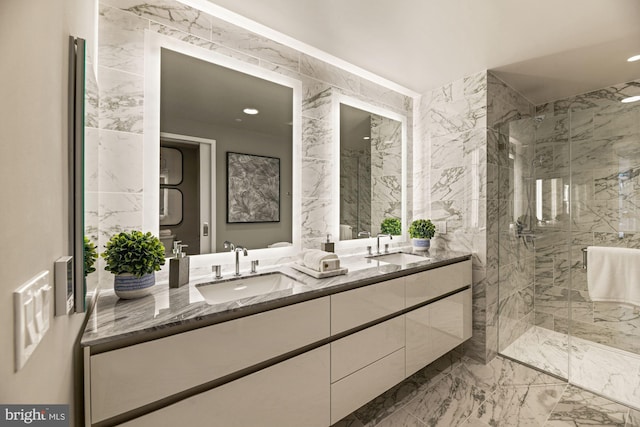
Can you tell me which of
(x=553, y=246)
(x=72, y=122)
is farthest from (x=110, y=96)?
(x=553, y=246)

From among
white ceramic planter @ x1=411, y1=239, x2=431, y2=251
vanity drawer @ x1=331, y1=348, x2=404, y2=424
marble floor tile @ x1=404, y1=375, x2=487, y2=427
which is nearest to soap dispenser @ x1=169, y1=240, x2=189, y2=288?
vanity drawer @ x1=331, y1=348, x2=404, y2=424

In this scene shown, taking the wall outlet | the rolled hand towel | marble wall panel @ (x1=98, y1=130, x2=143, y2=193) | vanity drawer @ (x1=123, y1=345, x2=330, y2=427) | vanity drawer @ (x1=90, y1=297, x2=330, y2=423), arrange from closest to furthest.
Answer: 1. vanity drawer @ (x1=90, y1=297, x2=330, y2=423)
2. vanity drawer @ (x1=123, y1=345, x2=330, y2=427)
3. marble wall panel @ (x1=98, y1=130, x2=143, y2=193)
4. the rolled hand towel
5. the wall outlet

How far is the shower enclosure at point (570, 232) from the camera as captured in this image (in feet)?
7.22

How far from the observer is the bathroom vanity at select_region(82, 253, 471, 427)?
97 centimetres

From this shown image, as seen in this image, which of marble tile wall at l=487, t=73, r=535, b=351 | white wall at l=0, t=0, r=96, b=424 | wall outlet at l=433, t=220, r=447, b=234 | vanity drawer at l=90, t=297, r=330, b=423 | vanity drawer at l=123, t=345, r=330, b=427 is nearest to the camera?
Answer: white wall at l=0, t=0, r=96, b=424

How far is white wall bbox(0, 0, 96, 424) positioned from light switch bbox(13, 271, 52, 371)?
0.01 meters

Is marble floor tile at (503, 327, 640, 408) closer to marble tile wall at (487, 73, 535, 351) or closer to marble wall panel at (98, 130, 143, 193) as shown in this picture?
marble tile wall at (487, 73, 535, 351)

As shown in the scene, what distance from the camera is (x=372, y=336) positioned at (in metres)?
1.66

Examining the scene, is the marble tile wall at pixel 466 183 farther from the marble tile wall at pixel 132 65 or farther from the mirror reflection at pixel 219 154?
the mirror reflection at pixel 219 154

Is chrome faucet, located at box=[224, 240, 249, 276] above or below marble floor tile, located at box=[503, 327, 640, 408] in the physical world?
above

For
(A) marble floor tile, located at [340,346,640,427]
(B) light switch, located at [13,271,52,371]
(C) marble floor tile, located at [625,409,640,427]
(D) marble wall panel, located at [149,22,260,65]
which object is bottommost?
(C) marble floor tile, located at [625,409,640,427]

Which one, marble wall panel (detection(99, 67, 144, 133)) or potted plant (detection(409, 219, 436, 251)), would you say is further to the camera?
potted plant (detection(409, 219, 436, 251))

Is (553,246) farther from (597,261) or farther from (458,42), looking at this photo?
(458,42)

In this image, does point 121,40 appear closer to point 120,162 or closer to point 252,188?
point 120,162
